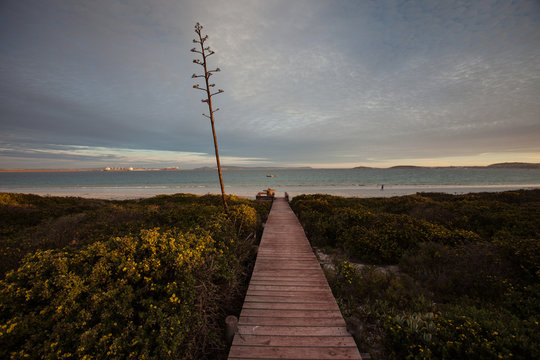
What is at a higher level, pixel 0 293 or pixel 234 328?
pixel 0 293

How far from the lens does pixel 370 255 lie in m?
7.10

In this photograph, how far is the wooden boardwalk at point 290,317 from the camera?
317cm

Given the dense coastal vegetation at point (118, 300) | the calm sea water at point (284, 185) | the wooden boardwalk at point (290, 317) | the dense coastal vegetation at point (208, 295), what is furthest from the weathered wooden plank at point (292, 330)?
the calm sea water at point (284, 185)

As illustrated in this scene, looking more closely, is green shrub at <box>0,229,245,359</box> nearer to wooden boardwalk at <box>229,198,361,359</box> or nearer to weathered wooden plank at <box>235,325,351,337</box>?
weathered wooden plank at <box>235,325,351,337</box>

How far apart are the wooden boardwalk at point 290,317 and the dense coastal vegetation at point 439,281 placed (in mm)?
423

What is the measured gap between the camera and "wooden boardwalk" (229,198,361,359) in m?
3.17

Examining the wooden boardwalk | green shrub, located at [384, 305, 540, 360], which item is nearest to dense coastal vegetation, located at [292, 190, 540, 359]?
green shrub, located at [384, 305, 540, 360]

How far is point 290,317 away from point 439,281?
14.7 feet

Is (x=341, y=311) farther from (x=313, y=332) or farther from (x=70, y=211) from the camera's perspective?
(x=70, y=211)

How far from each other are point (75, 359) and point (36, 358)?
39 cm

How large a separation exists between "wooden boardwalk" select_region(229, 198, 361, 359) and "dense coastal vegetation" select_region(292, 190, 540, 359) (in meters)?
0.42

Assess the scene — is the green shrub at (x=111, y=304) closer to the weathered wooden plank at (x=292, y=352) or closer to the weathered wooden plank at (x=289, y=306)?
the weathered wooden plank at (x=292, y=352)

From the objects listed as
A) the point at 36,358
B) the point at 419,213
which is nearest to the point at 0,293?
the point at 36,358

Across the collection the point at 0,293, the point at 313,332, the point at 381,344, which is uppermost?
the point at 0,293
